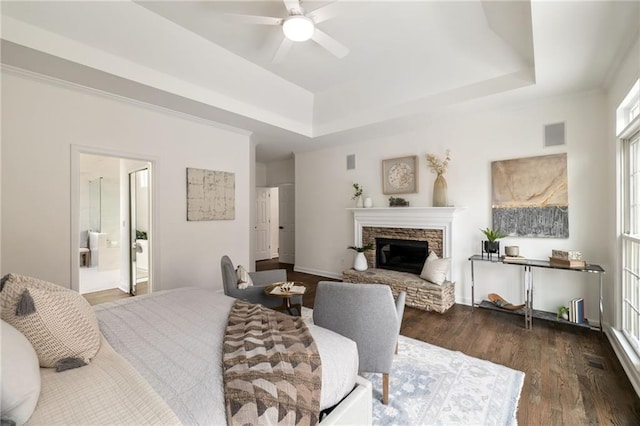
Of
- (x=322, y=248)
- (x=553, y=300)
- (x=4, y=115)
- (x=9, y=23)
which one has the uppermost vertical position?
(x=9, y=23)

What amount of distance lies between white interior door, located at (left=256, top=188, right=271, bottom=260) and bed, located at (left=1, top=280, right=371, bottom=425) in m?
5.64

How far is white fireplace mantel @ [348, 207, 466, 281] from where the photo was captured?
405 cm

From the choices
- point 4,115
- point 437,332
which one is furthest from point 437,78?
point 4,115

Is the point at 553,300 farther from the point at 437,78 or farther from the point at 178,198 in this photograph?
the point at 178,198

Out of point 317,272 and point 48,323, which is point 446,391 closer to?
point 48,323

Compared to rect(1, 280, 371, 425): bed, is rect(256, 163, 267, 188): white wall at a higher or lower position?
higher

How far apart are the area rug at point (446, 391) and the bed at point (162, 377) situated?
0.48m

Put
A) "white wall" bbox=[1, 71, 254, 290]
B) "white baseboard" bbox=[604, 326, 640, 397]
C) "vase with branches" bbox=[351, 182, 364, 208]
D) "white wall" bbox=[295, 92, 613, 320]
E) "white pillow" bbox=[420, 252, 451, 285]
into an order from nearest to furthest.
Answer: "white baseboard" bbox=[604, 326, 640, 397] < "white wall" bbox=[1, 71, 254, 290] < "white wall" bbox=[295, 92, 613, 320] < "white pillow" bbox=[420, 252, 451, 285] < "vase with branches" bbox=[351, 182, 364, 208]

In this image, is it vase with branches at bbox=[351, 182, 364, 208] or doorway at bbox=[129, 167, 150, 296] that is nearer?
doorway at bbox=[129, 167, 150, 296]

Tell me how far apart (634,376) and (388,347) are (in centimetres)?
190

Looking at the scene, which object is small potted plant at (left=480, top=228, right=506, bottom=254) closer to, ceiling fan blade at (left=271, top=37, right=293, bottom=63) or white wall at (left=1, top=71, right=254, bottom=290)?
ceiling fan blade at (left=271, top=37, right=293, bottom=63)

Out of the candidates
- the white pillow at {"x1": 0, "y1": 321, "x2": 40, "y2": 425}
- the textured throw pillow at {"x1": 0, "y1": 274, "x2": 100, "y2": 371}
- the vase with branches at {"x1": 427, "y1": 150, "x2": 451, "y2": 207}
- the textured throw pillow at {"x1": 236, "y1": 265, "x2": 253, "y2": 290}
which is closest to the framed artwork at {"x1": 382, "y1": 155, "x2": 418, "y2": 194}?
the vase with branches at {"x1": 427, "y1": 150, "x2": 451, "y2": 207}

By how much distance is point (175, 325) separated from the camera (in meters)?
1.69

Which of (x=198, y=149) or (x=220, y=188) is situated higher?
(x=198, y=149)
